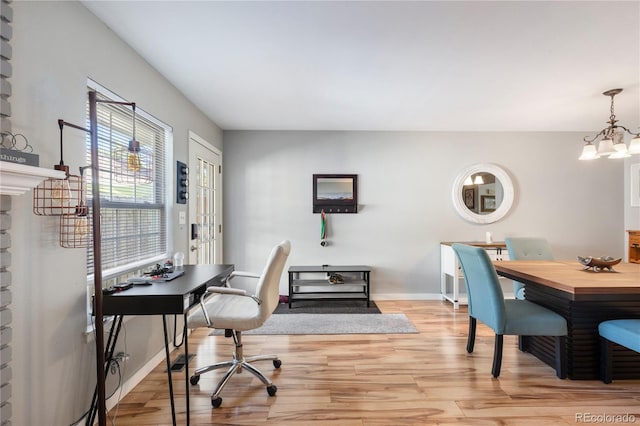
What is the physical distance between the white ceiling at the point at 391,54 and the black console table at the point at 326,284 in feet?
6.38

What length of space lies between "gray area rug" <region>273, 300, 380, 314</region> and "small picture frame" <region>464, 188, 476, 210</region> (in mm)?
1929

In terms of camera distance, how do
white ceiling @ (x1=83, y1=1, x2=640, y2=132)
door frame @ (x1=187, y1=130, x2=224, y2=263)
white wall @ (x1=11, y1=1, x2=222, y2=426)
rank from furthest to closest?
door frame @ (x1=187, y1=130, x2=224, y2=263), white ceiling @ (x1=83, y1=1, x2=640, y2=132), white wall @ (x1=11, y1=1, x2=222, y2=426)

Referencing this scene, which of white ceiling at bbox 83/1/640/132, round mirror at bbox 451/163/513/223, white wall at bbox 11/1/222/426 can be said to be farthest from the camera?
round mirror at bbox 451/163/513/223

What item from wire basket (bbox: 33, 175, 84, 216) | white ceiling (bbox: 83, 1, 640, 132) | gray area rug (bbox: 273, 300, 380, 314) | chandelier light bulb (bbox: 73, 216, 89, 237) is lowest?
gray area rug (bbox: 273, 300, 380, 314)

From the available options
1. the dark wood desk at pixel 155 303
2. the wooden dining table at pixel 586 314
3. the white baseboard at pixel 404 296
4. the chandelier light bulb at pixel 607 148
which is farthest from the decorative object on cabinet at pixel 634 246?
the dark wood desk at pixel 155 303

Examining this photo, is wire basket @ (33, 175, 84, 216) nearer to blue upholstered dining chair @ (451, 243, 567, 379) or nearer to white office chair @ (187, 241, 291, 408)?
white office chair @ (187, 241, 291, 408)

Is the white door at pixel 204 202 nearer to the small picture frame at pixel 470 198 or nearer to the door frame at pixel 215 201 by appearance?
the door frame at pixel 215 201

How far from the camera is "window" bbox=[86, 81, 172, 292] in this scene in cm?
190

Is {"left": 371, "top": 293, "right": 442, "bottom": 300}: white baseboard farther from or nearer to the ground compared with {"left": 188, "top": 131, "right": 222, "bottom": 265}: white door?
nearer to the ground

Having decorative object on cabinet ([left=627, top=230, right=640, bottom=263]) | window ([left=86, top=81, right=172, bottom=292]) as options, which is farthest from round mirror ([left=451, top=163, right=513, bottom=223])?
window ([left=86, top=81, right=172, bottom=292])

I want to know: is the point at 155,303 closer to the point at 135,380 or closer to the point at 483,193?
the point at 135,380

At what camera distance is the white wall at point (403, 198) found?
4207 mm

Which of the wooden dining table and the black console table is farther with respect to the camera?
the black console table

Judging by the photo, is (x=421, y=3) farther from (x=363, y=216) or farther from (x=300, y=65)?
(x=363, y=216)
